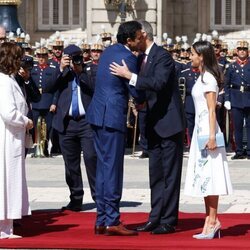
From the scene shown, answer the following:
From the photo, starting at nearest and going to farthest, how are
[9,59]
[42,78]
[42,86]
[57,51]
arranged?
[9,59] < [42,86] < [42,78] < [57,51]

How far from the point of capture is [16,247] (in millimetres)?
12555

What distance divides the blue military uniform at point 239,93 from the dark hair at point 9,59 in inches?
395

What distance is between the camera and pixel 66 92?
15188 mm

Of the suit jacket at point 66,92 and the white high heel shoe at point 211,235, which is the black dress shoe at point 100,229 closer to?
the white high heel shoe at point 211,235

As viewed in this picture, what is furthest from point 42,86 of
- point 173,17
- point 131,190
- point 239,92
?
point 173,17

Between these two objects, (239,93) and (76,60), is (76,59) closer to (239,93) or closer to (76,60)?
(76,60)

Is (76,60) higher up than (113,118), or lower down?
higher up

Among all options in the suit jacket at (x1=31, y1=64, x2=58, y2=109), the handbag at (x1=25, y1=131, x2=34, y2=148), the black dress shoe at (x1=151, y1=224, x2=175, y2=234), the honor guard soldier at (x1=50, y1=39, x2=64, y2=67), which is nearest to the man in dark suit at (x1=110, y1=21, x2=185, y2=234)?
the black dress shoe at (x1=151, y1=224, x2=175, y2=234)

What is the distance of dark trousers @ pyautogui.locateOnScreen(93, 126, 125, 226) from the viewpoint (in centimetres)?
1300

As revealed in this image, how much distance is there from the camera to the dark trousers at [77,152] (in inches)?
590

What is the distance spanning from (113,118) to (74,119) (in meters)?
2.22

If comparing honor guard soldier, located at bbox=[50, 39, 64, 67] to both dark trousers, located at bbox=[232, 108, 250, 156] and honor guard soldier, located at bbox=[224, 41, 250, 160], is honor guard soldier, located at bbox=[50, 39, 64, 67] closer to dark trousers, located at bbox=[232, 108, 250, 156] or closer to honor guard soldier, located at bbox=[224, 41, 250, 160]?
honor guard soldier, located at bbox=[224, 41, 250, 160]

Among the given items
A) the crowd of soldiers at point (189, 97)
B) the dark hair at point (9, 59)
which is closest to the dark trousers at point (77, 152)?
the dark hair at point (9, 59)

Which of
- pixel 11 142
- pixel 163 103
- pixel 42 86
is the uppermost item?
pixel 163 103
